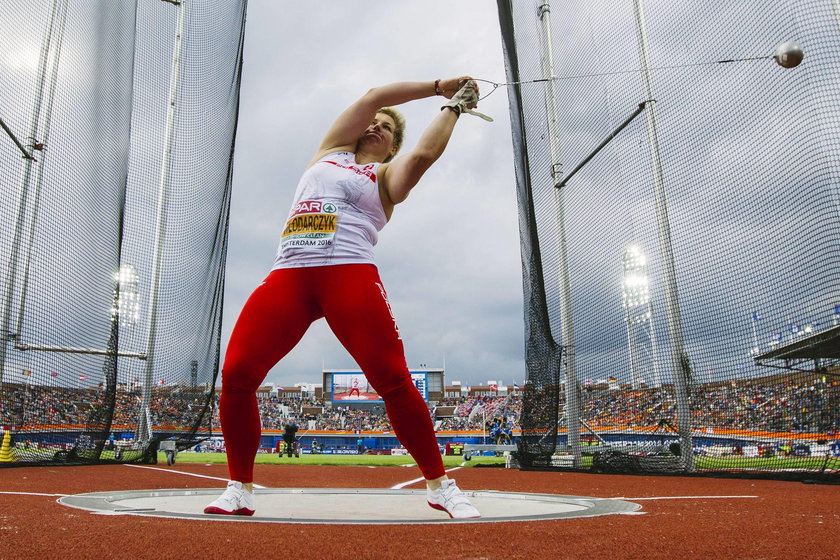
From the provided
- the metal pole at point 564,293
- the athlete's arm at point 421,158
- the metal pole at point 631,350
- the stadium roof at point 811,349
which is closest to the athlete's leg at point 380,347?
the athlete's arm at point 421,158

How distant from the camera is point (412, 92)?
84.5 inches

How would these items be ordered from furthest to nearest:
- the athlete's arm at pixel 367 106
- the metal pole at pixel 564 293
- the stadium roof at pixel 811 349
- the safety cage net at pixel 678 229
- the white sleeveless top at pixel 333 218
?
1. the metal pole at pixel 564 293
2. the stadium roof at pixel 811 349
3. the safety cage net at pixel 678 229
4. the athlete's arm at pixel 367 106
5. the white sleeveless top at pixel 333 218

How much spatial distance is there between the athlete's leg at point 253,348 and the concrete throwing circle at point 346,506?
24cm

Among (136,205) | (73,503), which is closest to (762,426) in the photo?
(73,503)

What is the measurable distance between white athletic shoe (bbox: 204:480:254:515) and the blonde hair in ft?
4.60

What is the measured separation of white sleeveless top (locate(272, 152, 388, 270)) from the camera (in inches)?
77.8

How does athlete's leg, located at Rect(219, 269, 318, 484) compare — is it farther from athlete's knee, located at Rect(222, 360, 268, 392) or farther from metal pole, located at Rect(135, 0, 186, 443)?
metal pole, located at Rect(135, 0, 186, 443)

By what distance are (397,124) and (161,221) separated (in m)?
6.00

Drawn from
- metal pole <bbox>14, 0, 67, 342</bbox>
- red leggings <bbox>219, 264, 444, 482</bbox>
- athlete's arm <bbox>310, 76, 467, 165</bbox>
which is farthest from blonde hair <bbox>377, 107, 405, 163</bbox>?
metal pole <bbox>14, 0, 67, 342</bbox>

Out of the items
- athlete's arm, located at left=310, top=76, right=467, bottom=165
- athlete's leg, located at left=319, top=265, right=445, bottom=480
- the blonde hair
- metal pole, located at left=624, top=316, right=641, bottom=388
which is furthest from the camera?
metal pole, located at left=624, top=316, right=641, bottom=388

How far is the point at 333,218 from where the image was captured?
2.00 metres

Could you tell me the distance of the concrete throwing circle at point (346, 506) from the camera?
1.74 metres

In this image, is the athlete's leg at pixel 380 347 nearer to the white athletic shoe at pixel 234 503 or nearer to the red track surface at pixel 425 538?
the red track surface at pixel 425 538

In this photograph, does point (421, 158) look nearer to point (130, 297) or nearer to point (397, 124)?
point (397, 124)
